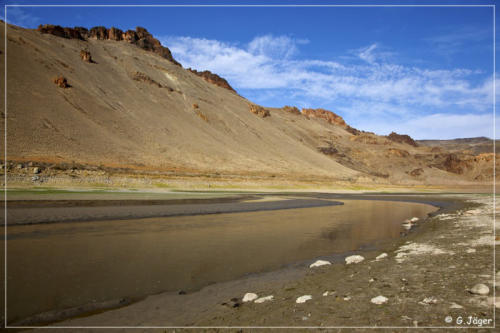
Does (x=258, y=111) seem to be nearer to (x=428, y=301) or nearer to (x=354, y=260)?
(x=354, y=260)

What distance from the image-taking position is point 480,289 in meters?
5.16

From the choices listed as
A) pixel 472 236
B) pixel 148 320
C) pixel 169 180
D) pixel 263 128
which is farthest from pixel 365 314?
pixel 263 128

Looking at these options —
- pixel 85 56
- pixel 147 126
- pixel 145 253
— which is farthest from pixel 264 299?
pixel 85 56

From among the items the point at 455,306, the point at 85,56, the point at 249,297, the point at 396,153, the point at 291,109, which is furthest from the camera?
the point at 291,109

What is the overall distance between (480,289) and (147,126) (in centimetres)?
7918

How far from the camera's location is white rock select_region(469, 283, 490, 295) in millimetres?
5086

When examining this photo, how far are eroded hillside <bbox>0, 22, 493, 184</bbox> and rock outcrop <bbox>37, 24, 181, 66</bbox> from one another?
506 mm

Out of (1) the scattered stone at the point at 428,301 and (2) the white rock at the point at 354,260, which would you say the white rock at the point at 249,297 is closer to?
(1) the scattered stone at the point at 428,301

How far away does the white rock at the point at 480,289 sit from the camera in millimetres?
5086

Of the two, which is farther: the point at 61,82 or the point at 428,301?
the point at 61,82

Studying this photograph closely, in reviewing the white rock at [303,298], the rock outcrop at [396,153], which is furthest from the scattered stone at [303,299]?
the rock outcrop at [396,153]

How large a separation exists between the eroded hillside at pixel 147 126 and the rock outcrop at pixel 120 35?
506 millimetres

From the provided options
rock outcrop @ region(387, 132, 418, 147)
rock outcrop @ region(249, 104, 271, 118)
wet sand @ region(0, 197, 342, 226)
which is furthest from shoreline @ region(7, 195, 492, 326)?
rock outcrop @ region(387, 132, 418, 147)

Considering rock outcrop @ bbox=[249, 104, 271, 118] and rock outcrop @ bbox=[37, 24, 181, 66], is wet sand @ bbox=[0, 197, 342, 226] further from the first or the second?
rock outcrop @ bbox=[37, 24, 181, 66]
